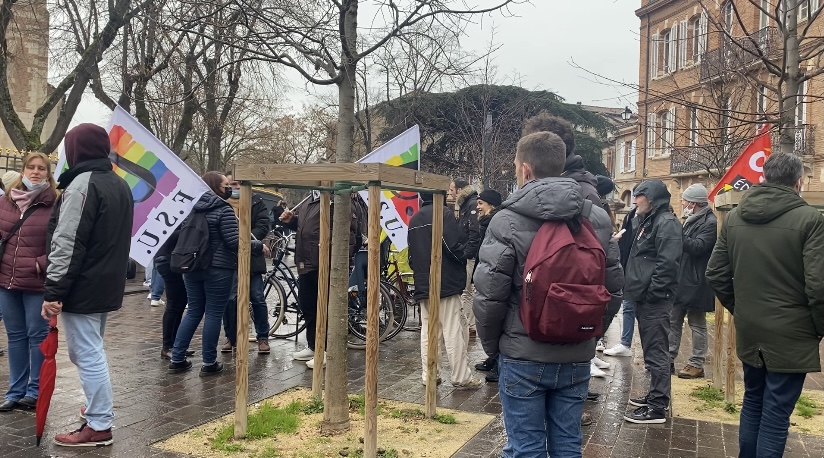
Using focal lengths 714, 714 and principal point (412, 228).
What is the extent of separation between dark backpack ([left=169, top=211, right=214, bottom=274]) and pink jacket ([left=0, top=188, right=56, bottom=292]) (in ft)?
4.82

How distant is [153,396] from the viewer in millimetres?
6027

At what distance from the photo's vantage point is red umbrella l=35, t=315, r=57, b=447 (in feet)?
14.8

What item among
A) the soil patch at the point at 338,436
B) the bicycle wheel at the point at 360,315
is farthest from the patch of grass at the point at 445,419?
the bicycle wheel at the point at 360,315

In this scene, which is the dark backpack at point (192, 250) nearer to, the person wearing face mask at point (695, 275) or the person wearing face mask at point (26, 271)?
the person wearing face mask at point (26, 271)


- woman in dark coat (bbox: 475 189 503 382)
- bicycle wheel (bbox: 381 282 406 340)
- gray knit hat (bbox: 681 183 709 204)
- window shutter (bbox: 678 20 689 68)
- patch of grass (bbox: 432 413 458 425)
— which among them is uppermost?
window shutter (bbox: 678 20 689 68)

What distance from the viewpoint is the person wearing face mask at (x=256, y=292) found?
775cm

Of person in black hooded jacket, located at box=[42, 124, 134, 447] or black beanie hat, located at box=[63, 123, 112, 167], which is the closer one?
person in black hooded jacket, located at box=[42, 124, 134, 447]

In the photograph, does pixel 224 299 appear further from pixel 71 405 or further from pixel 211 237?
pixel 71 405

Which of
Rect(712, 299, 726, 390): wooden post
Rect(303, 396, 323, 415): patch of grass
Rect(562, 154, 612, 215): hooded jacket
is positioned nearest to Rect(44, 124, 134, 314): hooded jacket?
Rect(303, 396, 323, 415): patch of grass

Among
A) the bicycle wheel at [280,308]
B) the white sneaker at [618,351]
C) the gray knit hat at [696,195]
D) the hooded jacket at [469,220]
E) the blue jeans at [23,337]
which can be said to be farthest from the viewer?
the bicycle wheel at [280,308]

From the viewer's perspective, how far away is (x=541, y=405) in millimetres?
3357

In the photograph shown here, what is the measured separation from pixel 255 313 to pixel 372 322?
4056 millimetres

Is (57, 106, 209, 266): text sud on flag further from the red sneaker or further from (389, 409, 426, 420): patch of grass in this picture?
(389, 409, 426, 420): patch of grass

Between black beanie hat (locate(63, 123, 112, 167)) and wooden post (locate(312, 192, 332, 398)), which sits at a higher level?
black beanie hat (locate(63, 123, 112, 167))
